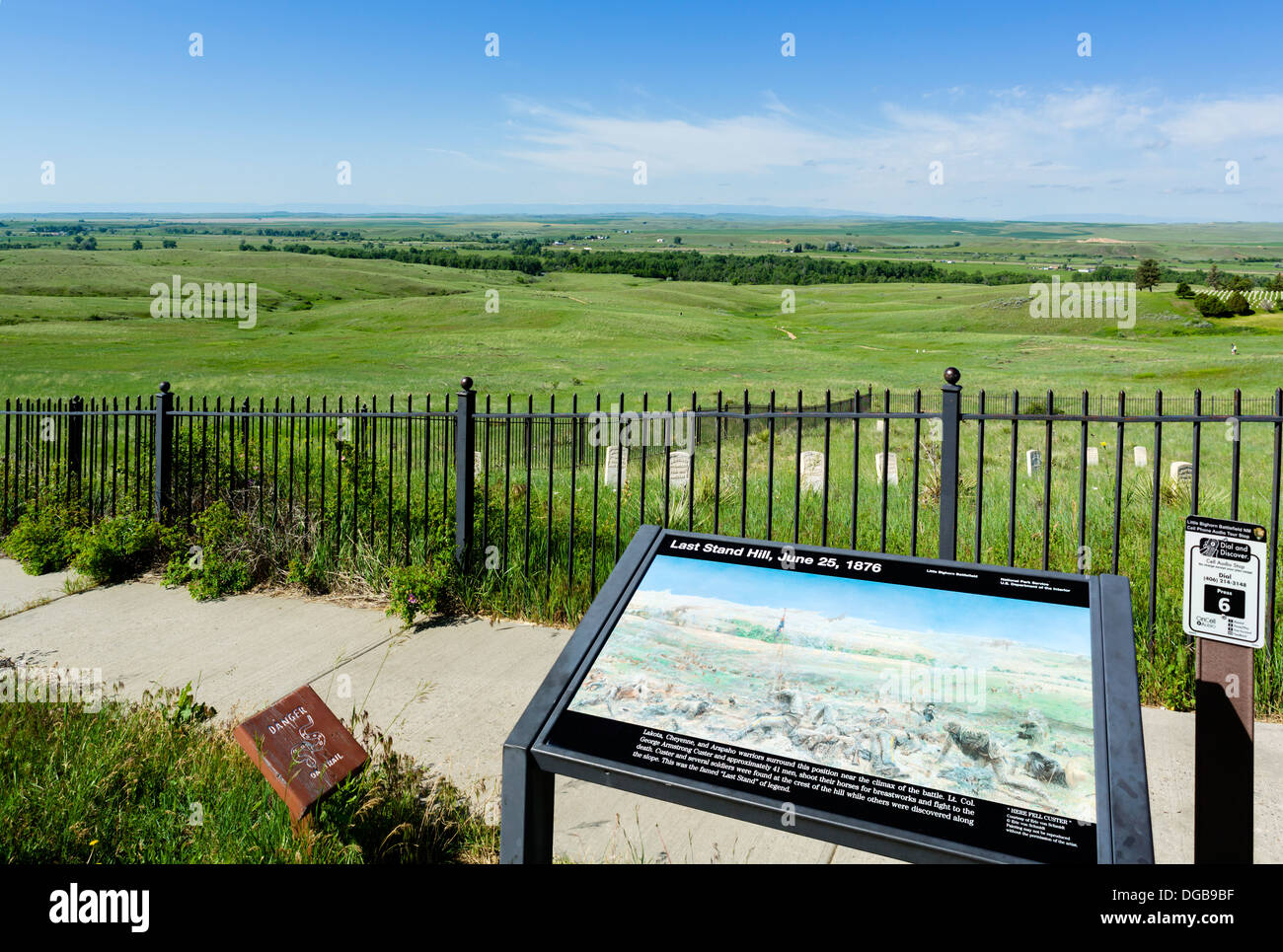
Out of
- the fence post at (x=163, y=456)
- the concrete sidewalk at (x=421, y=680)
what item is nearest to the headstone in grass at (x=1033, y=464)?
the concrete sidewalk at (x=421, y=680)

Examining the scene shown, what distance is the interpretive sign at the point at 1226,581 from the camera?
2.88 metres

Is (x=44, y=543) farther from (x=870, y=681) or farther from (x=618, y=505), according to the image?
(x=870, y=681)

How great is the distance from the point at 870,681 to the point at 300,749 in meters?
2.16

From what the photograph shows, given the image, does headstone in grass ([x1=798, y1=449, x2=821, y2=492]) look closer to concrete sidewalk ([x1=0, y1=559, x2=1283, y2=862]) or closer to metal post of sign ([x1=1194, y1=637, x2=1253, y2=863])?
concrete sidewalk ([x1=0, y1=559, x2=1283, y2=862])

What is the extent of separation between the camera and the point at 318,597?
795 cm

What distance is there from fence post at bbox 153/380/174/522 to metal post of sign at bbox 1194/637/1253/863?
8511 millimetres

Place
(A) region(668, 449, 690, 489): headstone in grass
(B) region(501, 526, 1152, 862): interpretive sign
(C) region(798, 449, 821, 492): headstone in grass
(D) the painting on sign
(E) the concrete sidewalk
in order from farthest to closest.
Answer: (C) region(798, 449, 821, 492): headstone in grass
(A) region(668, 449, 690, 489): headstone in grass
(E) the concrete sidewalk
(D) the painting on sign
(B) region(501, 526, 1152, 862): interpretive sign

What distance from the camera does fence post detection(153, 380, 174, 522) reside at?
888cm

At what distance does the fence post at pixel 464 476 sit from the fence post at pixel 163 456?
3.07 meters

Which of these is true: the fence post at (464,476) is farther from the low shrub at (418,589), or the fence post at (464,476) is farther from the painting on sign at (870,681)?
the painting on sign at (870,681)

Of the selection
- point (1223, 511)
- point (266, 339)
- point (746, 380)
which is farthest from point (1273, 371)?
point (266, 339)

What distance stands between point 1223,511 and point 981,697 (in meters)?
8.01

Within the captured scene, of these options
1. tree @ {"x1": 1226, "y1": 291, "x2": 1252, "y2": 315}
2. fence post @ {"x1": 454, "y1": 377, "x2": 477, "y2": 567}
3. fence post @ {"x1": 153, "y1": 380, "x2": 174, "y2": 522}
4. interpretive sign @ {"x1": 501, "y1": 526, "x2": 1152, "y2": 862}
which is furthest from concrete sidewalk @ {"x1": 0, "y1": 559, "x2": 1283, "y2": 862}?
tree @ {"x1": 1226, "y1": 291, "x2": 1252, "y2": 315}
